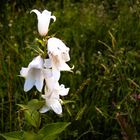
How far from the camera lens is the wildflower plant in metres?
1.79

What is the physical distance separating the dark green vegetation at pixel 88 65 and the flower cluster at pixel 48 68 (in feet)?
1.03

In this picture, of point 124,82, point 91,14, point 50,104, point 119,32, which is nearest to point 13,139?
point 50,104

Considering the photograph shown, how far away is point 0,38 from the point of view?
3.86 metres

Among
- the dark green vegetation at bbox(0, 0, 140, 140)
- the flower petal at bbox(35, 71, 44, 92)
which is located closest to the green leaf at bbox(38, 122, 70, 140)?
the flower petal at bbox(35, 71, 44, 92)

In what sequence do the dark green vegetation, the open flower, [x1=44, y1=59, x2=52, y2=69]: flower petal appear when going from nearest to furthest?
[x1=44, y1=59, x2=52, y2=69]: flower petal < the open flower < the dark green vegetation

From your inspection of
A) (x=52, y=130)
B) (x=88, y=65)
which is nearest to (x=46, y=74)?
(x=52, y=130)

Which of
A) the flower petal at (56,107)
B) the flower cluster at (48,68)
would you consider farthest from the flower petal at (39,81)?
the flower petal at (56,107)

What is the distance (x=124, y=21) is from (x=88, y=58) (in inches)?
24.7

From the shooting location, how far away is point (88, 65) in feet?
10.9

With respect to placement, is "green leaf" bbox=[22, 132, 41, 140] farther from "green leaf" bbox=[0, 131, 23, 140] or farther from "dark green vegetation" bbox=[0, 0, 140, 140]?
"dark green vegetation" bbox=[0, 0, 140, 140]

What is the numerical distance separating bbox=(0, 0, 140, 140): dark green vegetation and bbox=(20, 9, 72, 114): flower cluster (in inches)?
12.3

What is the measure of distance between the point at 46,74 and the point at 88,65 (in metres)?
1.51

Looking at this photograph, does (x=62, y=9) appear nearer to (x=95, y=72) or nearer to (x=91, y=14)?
(x=91, y=14)

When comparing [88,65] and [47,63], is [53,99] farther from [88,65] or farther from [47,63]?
[88,65]
